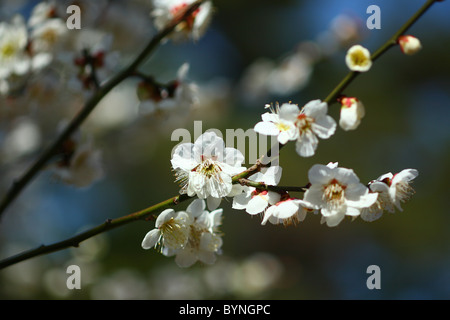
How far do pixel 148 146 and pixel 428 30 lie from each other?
4544 millimetres

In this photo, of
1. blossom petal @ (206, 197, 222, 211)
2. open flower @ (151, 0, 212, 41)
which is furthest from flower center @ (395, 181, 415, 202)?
open flower @ (151, 0, 212, 41)

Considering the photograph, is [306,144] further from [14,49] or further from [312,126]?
[14,49]

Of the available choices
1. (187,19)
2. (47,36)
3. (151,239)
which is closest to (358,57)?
(151,239)

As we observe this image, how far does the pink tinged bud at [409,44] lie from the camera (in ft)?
3.08

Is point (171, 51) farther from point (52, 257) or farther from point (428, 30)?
point (428, 30)

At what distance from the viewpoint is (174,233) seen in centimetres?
104

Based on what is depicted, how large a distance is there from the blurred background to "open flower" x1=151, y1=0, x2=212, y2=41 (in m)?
0.23

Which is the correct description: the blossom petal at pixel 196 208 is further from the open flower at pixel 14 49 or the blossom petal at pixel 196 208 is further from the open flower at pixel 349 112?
the open flower at pixel 14 49

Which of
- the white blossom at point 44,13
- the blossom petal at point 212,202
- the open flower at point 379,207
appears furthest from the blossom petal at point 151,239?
the white blossom at point 44,13

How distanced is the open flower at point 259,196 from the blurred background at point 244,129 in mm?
598

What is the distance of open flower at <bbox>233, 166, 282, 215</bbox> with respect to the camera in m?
0.92

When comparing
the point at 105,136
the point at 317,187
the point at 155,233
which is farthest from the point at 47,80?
the point at 105,136

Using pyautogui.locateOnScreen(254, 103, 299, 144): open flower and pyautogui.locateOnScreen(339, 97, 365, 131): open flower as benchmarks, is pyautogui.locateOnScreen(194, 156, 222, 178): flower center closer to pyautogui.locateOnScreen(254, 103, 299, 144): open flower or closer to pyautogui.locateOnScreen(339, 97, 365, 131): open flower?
pyautogui.locateOnScreen(254, 103, 299, 144): open flower
